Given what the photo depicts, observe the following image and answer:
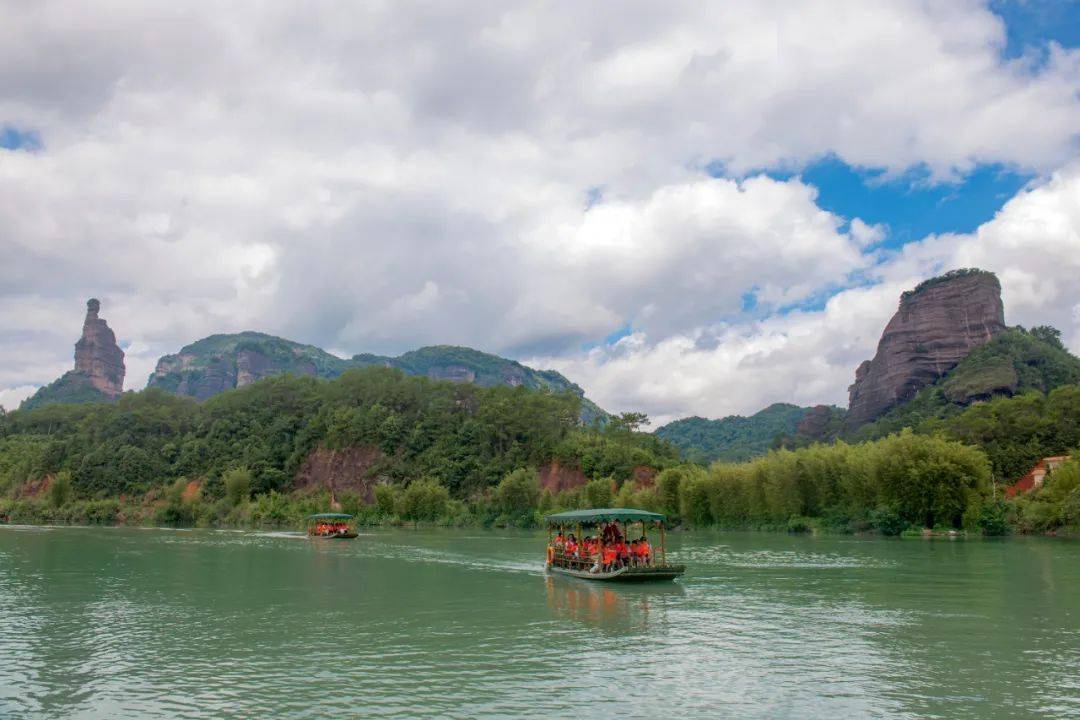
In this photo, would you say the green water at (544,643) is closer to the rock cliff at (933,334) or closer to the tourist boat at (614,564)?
the tourist boat at (614,564)

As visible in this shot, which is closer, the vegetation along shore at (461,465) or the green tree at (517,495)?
the vegetation along shore at (461,465)

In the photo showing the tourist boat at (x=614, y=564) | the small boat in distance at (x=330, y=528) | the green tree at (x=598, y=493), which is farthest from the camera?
the green tree at (x=598, y=493)

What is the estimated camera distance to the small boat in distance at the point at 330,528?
67938 mm

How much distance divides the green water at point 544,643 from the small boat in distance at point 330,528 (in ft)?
97.7

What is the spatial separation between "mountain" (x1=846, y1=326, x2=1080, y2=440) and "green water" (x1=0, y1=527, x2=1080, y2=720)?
9793 centimetres

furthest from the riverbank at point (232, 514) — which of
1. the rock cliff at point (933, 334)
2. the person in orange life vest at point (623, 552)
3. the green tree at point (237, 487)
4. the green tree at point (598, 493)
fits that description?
the rock cliff at point (933, 334)

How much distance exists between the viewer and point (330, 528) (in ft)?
238

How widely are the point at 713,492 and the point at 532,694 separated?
6450 centimetres

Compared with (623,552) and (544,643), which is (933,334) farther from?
(544,643)

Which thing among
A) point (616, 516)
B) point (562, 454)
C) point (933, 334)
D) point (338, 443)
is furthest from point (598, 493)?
point (933, 334)

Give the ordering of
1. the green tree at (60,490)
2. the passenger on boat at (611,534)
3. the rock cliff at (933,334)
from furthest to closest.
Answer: the rock cliff at (933,334), the green tree at (60,490), the passenger on boat at (611,534)

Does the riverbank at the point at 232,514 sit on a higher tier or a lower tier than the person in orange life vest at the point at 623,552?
lower

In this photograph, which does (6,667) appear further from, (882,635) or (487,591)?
(882,635)

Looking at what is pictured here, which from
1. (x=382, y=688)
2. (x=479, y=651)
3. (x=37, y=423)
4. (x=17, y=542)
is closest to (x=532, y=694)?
(x=382, y=688)
